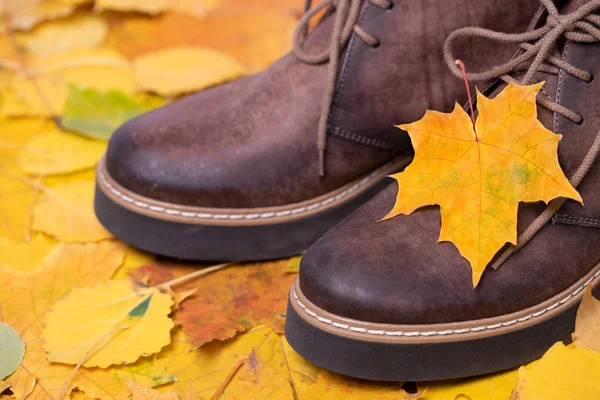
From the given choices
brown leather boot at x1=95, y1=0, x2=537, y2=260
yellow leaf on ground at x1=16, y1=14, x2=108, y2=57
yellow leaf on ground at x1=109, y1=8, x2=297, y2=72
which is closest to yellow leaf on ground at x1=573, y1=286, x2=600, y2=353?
brown leather boot at x1=95, y1=0, x2=537, y2=260

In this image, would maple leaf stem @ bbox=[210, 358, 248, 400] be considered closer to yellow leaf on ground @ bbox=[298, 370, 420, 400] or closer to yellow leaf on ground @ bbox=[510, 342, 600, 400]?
yellow leaf on ground @ bbox=[298, 370, 420, 400]

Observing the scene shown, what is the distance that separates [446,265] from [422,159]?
0.48 feet

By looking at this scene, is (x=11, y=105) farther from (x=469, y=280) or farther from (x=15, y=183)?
(x=469, y=280)

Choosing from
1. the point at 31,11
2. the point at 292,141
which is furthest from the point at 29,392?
the point at 31,11

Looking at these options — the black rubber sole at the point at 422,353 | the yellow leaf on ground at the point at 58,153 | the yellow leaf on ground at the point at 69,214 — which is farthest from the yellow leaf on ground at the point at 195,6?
the black rubber sole at the point at 422,353

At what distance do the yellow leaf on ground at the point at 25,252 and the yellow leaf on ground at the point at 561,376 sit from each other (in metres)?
0.83

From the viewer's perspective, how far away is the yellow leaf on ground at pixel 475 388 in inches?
39.7

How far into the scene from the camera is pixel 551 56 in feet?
3.34

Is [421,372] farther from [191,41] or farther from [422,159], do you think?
[191,41]

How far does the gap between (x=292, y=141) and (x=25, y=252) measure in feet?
1.78

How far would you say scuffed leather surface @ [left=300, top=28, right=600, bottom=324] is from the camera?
3.15ft

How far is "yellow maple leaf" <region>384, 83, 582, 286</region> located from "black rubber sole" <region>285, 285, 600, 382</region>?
0.10m

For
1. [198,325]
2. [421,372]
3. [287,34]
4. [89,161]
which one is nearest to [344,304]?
[421,372]

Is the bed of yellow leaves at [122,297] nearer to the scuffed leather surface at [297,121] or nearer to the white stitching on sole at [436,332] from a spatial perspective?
the white stitching on sole at [436,332]
